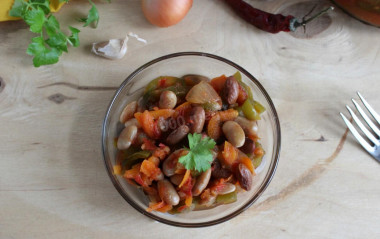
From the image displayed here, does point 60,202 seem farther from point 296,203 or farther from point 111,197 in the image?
point 296,203

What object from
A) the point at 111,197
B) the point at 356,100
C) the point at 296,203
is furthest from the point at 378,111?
the point at 111,197

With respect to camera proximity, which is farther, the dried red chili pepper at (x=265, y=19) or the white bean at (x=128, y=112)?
the dried red chili pepper at (x=265, y=19)

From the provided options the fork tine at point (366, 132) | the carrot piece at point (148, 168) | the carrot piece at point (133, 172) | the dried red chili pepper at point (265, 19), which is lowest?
the carrot piece at point (133, 172)

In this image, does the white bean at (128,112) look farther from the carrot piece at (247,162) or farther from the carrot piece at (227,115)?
the carrot piece at (247,162)

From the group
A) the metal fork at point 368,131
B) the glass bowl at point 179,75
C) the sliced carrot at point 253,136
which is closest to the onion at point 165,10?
the glass bowl at point 179,75

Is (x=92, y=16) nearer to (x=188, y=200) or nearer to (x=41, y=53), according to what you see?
(x=41, y=53)

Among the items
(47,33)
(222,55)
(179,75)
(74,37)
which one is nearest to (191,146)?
(179,75)
